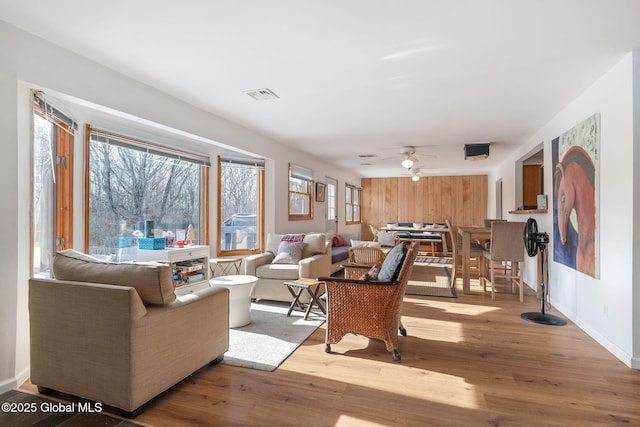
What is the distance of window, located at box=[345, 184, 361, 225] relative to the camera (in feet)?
33.1

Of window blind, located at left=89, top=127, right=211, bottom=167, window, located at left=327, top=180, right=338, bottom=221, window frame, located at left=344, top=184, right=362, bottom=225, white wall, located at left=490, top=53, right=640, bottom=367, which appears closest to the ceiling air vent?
window blind, located at left=89, top=127, right=211, bottom=167

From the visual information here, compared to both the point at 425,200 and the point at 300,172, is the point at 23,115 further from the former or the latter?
the point at 425,200

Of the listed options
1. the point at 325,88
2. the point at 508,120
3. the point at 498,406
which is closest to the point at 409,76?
the point at 325,88

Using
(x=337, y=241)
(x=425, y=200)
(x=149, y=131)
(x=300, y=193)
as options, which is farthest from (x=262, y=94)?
(x=425, y=200)

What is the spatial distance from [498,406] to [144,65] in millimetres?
3589

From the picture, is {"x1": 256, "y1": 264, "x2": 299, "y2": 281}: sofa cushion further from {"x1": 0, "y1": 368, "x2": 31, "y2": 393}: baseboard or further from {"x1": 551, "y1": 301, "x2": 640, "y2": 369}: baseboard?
{"x1": 551, "y1": 301, "x2": 640, "y2": 369}: baseboard

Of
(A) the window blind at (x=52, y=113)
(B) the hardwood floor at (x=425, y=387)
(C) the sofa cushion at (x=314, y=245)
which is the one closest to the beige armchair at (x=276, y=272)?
(C) the sofa cushion at (x=314, y=245)

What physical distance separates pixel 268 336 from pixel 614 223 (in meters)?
3.17

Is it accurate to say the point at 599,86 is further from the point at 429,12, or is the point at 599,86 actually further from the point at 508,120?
the point at 429,12

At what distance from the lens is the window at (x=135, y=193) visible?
11.8 feet

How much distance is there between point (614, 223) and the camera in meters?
2.88

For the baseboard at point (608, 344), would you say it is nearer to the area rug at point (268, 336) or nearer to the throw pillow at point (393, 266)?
the throw pillow at point (393, 266)

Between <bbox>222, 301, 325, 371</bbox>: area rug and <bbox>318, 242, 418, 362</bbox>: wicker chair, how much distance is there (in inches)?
17.4

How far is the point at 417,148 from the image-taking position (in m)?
6.54
